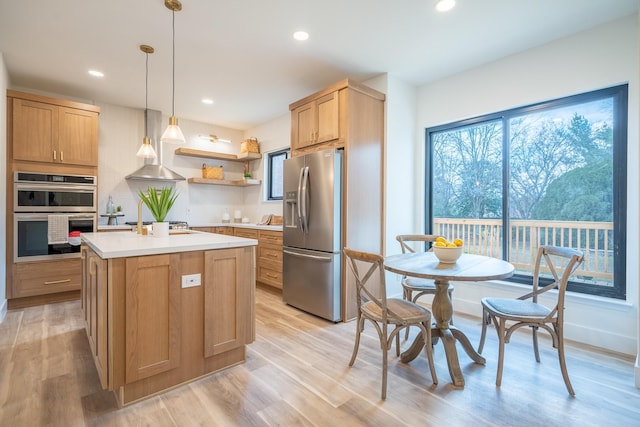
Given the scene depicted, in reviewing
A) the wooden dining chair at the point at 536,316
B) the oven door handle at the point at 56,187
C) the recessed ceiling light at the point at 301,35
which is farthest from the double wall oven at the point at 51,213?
the wooden dining chair at the point at 536,316

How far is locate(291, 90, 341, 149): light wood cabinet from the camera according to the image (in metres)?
3.33

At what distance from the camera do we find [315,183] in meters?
3.34

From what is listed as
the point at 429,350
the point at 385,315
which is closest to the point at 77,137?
the point at 385,315

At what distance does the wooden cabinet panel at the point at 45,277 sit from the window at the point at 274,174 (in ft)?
9.66

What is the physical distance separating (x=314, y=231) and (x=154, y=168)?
3.03m

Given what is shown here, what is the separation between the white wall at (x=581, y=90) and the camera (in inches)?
96.9

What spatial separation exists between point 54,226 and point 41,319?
3.61 feet

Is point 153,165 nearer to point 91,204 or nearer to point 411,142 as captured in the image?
point 91,204

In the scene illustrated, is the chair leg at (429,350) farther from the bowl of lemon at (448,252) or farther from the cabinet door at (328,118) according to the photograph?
the cabinet door at (328,118)

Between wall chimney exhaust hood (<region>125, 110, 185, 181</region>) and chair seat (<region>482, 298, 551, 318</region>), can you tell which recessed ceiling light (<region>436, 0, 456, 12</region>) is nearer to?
chair seat (<region>482, 298, 551, 318</region>)

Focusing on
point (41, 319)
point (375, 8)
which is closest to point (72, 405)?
point (41, 319)

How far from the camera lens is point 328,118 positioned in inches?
134

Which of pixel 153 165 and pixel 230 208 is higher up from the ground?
pixel 153 165

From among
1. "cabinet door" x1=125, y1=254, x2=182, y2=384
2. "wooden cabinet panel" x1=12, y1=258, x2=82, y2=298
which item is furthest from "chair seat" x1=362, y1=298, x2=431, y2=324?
"wooden cabinet panel" x1=12, y1=258, x2=82, y2=298
